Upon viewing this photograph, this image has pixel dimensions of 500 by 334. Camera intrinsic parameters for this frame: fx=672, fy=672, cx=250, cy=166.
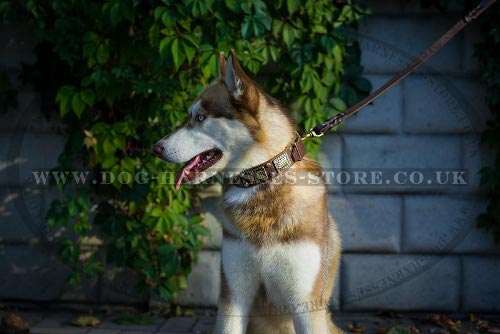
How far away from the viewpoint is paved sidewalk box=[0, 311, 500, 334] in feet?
14.2

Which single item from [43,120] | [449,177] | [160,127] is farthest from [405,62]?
[43,120]

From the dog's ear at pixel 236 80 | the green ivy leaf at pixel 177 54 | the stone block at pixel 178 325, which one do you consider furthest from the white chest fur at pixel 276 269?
the stone block at pixel 178 325

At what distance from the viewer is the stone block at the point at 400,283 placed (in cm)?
462

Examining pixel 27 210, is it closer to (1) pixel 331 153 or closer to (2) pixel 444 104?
(1) pixel 331 153

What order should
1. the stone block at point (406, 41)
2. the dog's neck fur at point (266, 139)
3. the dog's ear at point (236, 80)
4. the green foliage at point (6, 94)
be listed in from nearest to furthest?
the dog's ear at point (236, 80), the dog's neck fur at point (266, 139), the stone block at point (406, 41), the green foliage at point (6, 94)

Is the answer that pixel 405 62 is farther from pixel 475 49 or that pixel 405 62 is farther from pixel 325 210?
pixel 325 210

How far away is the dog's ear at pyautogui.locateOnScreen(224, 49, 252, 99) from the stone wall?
1816mm

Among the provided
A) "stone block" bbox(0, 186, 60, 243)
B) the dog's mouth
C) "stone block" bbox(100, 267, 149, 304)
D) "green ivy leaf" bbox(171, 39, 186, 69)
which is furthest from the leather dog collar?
"stone block" bbox(0, 186, 60, 243)

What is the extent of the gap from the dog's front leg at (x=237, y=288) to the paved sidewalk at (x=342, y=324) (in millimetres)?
1275

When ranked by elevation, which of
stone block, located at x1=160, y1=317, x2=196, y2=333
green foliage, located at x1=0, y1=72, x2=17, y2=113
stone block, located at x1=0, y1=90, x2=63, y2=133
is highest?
green foliage, located at x1=0, y1=72, x2=17, y2=113

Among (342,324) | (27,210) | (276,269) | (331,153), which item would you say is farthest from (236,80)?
(27,210)

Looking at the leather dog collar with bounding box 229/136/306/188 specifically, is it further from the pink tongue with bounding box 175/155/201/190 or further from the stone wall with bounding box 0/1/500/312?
the stone wall with bounding box 0/1/500/312

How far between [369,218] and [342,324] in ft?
2.42

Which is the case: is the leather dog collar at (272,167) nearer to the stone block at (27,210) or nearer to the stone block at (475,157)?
the stone block at (475,157)
